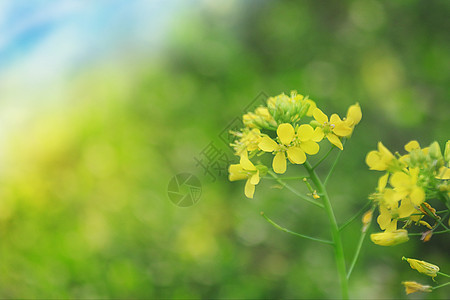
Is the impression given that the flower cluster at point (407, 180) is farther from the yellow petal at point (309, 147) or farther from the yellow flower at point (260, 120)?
the yellow flower at point (260, 120)

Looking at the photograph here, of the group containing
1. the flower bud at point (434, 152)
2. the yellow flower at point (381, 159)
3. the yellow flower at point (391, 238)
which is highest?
the yellow flower at point (381, 159)

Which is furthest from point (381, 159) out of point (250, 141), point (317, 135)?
point (250, 141)

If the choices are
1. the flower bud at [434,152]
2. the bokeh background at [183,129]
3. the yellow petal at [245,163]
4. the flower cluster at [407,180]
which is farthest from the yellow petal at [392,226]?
the bokeh background at [183,129]

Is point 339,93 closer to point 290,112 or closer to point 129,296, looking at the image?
point 129,296

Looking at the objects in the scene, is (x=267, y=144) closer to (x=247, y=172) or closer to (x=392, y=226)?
(x=247, y=172)

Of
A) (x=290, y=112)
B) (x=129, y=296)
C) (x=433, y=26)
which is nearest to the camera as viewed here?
(x=290, y=112)

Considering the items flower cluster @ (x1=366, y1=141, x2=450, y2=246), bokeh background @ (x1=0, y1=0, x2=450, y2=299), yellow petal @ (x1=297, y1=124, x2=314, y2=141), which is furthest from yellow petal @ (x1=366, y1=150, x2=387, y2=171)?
bokeh background @ (x1=0, y1=0, x2=450, y2=299)

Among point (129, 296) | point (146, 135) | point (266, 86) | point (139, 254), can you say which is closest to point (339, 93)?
point (266, 86)

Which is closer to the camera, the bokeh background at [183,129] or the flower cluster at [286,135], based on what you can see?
the flower cluster at [286,135]
